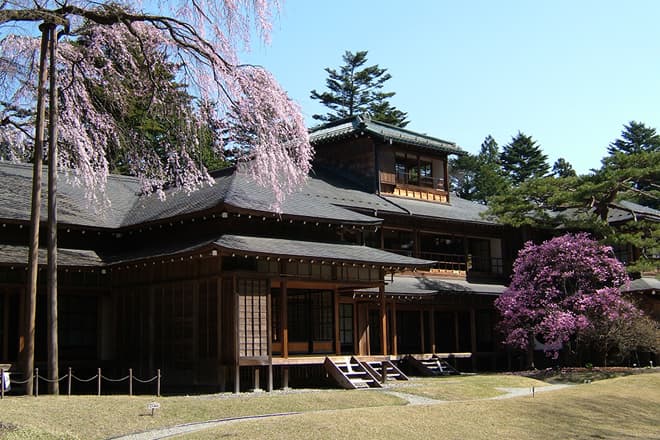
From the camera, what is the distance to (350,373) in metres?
23.0

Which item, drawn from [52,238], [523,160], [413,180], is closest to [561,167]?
[523,160]

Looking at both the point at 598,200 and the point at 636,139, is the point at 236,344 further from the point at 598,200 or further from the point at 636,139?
the point at 636,139

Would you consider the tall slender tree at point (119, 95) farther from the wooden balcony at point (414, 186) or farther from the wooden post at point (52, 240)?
the wooden balcony at point (414, 186)

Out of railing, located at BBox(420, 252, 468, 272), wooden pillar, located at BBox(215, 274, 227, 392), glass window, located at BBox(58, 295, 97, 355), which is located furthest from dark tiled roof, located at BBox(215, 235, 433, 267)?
railing, located at BBox(420, 252, 468, 272)

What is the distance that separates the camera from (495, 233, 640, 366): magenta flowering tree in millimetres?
27703

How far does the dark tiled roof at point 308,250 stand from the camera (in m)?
21.0

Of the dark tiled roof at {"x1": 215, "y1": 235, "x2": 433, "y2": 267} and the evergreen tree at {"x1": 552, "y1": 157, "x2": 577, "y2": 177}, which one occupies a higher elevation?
the evergreen tree at {"x1": 552, "y1": 157, "x2": 577, "y2": 177}

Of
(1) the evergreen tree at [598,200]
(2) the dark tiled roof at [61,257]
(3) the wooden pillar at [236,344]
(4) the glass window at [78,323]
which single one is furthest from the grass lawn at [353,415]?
(1) the evergreen tree at [598,200]

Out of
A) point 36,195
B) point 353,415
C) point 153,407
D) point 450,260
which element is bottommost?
point 353,415

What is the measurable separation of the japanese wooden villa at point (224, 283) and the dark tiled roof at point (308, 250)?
6 centimetres

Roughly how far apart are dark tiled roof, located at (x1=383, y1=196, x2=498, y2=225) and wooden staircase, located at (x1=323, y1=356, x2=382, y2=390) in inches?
367

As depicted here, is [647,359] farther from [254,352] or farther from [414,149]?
[254,352]

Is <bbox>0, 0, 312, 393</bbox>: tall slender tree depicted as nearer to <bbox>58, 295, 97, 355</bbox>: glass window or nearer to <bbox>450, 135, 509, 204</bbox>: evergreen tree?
<bbox>58, 295, 97, 355</bbox>: glass window

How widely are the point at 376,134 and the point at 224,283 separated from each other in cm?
1353
